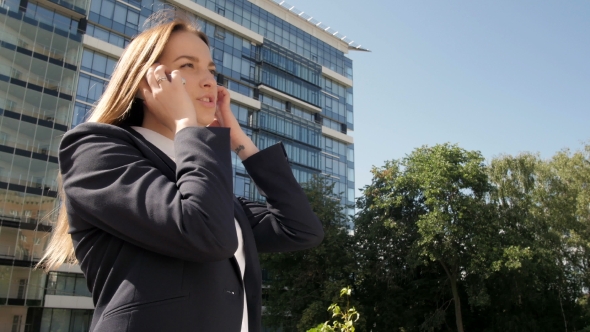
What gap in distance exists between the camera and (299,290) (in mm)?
25391

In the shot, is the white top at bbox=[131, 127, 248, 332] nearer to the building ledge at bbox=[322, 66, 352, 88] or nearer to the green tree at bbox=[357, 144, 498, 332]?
the green tree at bbox=[357, 144, 498, 332]

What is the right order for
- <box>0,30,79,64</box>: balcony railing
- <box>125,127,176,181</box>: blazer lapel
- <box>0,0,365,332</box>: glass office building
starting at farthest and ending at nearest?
<box>0,30,79,64</box>: balcony railing
<box>0,0,365,332</box>: glass office building
<box>125,127,176,181</box>: blazer lapel

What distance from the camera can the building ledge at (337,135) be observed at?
42.7 meters

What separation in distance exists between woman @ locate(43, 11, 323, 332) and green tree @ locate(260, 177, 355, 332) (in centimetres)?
2249

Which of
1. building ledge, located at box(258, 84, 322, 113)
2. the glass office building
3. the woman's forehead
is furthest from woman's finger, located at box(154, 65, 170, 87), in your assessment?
building ledge, located at box(258, 84, 322, 113)

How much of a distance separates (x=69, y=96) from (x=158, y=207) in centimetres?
3034

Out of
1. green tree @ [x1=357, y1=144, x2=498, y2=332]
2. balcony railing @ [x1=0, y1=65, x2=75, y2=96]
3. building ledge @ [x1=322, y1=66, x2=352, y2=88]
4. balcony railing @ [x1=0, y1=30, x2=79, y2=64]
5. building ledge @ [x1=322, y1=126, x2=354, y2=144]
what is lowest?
green tree @ [x1=357, y1=144, x2=498, y2=332]

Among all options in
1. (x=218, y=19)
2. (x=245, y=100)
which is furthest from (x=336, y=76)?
(x=218, y=19)

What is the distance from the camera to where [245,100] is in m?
36.9

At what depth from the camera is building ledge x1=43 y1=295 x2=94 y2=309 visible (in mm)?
26453

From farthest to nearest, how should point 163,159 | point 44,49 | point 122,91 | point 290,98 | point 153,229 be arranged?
point 290,98
point 44,49
point 122,91
point 163,159
point 153,229

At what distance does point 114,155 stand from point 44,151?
2918 cm

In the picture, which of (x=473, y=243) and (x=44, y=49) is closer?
(x=473, y=243)

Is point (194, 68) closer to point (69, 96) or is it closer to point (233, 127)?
point (233, 127)
